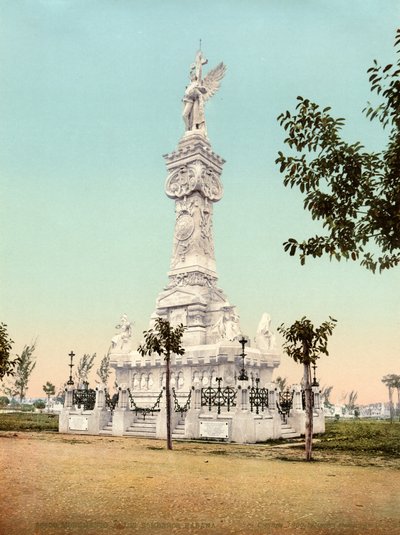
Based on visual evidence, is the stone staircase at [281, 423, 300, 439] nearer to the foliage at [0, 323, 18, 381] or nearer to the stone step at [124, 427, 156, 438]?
the stone step at [124, 427, 156, 438]

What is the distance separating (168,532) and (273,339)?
36.4 metres

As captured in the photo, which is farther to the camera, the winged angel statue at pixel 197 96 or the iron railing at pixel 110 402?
the winged angel statue at pixel 197 96

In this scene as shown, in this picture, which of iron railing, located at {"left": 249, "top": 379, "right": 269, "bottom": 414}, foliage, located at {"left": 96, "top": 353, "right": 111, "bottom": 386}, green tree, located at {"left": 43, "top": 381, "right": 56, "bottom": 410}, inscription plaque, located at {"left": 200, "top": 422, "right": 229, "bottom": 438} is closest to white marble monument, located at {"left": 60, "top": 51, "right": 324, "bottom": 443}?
iron railing, located at {"left": 249, "top": 379, "right": 269, "bottom": 414}

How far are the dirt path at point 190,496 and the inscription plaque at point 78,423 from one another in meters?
12.2

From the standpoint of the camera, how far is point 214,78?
168 ft

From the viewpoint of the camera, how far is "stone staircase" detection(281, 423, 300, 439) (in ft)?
87.6

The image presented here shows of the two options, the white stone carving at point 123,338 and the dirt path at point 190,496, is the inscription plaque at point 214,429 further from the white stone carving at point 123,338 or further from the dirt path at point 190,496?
the white stone carving at point 123,338

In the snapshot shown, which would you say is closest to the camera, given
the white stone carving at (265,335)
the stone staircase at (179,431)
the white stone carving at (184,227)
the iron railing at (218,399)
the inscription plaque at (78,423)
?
the stone staircase at (179,431)

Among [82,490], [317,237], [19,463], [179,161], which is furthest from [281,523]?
[179,161]

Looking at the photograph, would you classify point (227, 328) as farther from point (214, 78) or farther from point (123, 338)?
point (214, 78)

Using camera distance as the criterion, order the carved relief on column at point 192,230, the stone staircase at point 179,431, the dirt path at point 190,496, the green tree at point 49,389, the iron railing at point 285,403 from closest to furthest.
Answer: the dirt path at point 190,496 → the stone staircase at point 179,431 → the iron railing at point 285,403 → the carved relief on column at point 192,230 → the green tree at point 49,389

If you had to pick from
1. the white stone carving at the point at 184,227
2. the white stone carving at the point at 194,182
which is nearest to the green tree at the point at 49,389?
the white stone carving at the point at 184,227

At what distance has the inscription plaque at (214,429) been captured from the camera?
925 inches

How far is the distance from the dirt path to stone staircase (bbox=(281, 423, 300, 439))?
34.9 ft
